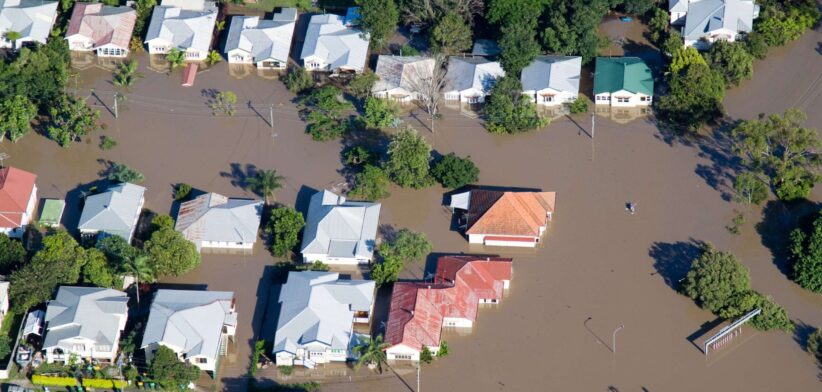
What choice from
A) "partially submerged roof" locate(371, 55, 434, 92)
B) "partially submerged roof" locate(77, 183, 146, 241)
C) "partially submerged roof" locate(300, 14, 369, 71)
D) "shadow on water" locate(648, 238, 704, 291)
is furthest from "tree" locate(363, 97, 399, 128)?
"shadow on water" locate(648, 238, 704, 291)

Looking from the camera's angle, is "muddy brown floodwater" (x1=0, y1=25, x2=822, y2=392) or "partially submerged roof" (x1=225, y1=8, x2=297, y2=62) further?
"partially submerged roof" (x1=225, y1=8, x2=297, y2=62)

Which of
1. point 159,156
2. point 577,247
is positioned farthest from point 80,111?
point 577,247

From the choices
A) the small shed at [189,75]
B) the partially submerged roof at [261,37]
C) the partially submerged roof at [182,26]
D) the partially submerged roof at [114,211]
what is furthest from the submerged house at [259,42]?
the partially submerged roof at [114,211]

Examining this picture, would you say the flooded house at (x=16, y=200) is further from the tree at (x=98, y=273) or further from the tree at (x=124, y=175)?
the tree at (x=98, y=273)

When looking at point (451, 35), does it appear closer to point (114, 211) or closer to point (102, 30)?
point (102, 30)

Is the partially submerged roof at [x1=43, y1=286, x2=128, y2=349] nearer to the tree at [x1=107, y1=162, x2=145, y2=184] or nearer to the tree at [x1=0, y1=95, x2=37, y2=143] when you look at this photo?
the tree at [x1=107, y1=162, x2=145, y2=184]

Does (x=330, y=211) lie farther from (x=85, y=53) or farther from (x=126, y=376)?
(x=85, y=53)

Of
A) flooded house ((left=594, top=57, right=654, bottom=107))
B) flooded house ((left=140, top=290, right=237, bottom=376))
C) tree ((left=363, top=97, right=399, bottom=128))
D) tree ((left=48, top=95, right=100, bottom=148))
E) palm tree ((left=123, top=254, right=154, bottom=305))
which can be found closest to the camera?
flooded house ((left=140, top=290, right=237, bottom=376))

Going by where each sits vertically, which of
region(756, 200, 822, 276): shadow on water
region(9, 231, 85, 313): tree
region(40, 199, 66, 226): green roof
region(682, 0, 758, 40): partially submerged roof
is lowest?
region(9, 231, 85, 313): tree
